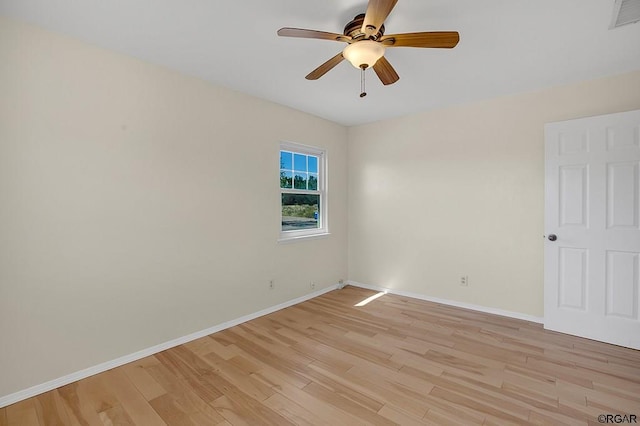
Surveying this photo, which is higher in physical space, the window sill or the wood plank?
the window sill

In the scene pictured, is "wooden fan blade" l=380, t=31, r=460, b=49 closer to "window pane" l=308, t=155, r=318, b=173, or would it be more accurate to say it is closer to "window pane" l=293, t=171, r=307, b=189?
"window pane" l=293, t=171, r=307, b=189

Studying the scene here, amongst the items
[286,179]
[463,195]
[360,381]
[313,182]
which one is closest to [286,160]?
[286,179]

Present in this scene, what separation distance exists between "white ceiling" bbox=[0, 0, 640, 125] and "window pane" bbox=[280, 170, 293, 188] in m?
1.03

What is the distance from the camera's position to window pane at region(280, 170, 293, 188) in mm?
3812

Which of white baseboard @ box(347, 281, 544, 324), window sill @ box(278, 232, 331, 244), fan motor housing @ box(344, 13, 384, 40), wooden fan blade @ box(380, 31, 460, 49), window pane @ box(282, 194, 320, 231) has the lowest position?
white baseboard @ box(347, 281, 544, 324)

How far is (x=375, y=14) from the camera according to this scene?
1555 millimetres

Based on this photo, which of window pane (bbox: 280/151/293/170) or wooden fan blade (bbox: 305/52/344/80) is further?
window pane (bbox: 280/151/293/170)

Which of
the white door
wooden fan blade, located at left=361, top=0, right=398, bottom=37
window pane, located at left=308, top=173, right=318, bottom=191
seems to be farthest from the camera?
window pane, located at left=308, top=173, right=318, bottom=191

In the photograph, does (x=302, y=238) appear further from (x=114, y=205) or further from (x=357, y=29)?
(x=357, y=29)

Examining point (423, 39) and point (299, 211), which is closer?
point (423, 39)

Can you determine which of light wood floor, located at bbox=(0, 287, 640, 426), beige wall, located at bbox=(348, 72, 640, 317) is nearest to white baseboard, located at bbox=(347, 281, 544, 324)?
beige wall, located at bbox=(348, 72, 640, 317)

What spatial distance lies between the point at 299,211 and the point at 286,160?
28.7 inches

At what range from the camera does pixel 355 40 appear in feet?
6.04

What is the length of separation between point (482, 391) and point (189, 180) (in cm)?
296
